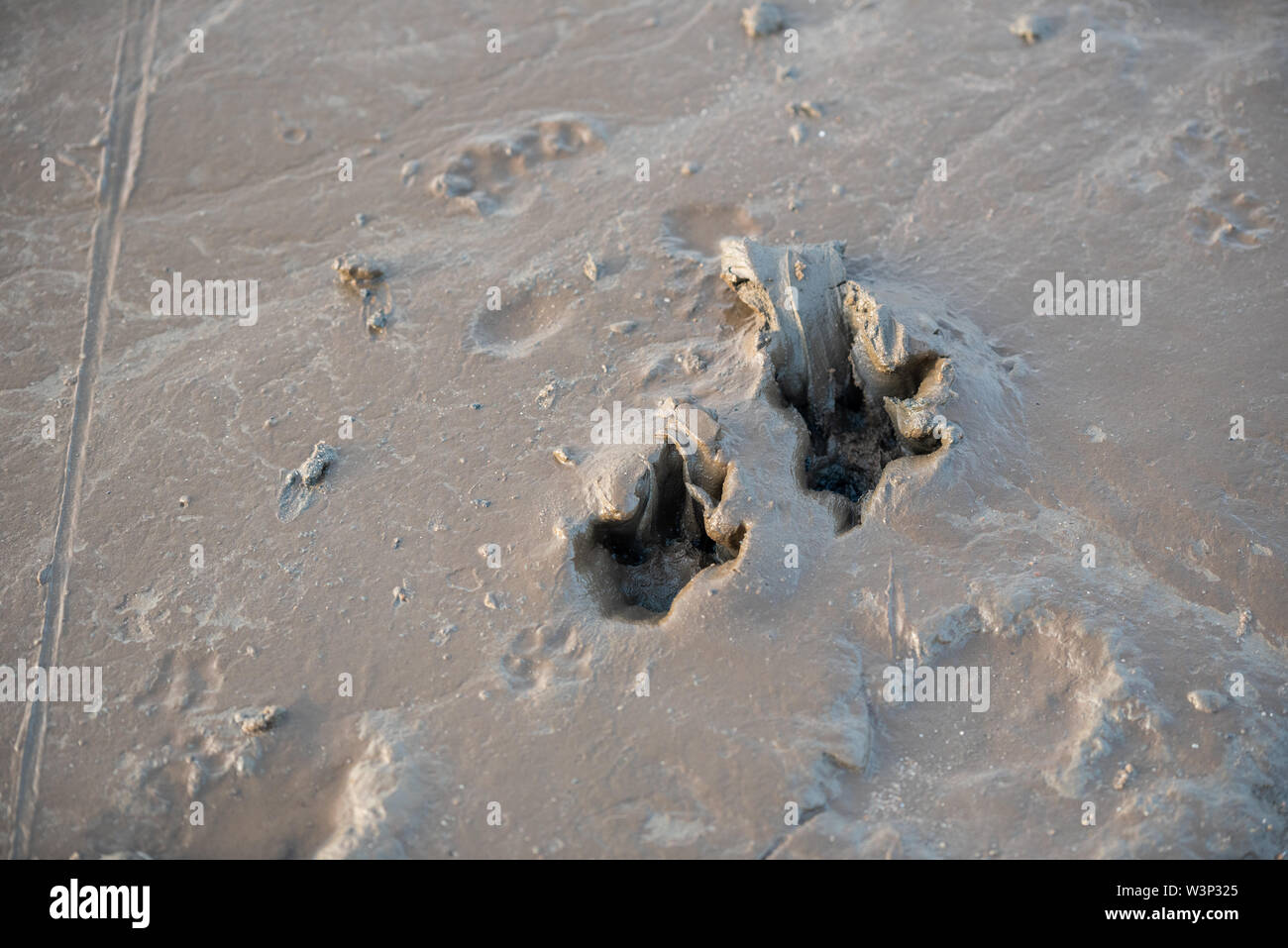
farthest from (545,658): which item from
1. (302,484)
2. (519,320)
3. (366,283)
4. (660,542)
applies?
(366,283)

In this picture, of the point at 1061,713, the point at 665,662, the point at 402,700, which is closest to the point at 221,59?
the point at 402,700

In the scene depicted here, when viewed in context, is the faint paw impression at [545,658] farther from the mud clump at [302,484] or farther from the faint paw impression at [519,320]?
the faint paw impression at [519,320]

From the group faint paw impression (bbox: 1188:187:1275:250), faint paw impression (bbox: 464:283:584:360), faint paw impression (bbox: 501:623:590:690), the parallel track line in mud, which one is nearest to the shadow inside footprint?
faint paw impression (bbox: 501:623:590:690)

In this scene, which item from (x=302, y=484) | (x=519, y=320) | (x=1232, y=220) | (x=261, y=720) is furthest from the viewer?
(x=1232, y=220)

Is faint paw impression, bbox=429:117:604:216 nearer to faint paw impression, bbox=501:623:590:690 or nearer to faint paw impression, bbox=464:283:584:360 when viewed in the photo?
faint paw impression, bbox=464:283:584:360

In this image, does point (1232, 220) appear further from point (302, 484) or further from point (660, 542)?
point (302, 484)

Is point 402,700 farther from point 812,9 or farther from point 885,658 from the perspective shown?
point 812,9
